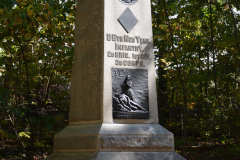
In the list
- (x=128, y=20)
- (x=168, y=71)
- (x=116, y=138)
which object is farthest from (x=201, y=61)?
(x=116, y=138)

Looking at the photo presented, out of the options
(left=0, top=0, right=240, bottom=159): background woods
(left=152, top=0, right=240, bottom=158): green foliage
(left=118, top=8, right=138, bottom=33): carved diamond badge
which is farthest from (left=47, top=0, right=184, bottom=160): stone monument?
(left=152, top=0, right=240, bottom=158): green foliage

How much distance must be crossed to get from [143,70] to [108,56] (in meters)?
0.63

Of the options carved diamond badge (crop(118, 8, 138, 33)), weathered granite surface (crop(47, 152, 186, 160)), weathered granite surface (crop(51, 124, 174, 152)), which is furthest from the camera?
carved diamond badge (crop(118, 8, 138, 33))

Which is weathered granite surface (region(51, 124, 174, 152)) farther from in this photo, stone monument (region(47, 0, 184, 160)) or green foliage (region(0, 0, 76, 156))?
green foliage (region(0, 0, 76, 156))

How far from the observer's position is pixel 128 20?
15.4ft

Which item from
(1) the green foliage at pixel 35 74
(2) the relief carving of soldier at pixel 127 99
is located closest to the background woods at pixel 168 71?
(1) the green foliage at pixel 35 74

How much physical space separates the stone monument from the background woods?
2.89m

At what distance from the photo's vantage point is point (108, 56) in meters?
4.43

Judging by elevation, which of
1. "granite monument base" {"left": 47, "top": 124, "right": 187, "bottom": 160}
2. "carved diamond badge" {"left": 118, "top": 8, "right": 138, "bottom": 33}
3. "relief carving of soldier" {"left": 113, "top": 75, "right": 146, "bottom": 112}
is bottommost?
"granite monument base" {"left": 47, "top": 124, "right": 187, "bottom": 160}

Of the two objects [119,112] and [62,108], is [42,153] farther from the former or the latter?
[119,112]

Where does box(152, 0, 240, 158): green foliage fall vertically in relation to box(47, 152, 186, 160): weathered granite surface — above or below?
above

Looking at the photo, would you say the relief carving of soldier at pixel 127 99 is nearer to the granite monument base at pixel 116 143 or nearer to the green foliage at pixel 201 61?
the granite monument base at pixel 116 143

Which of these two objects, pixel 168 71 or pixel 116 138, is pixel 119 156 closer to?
pixel 116 138

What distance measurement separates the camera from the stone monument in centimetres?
405
